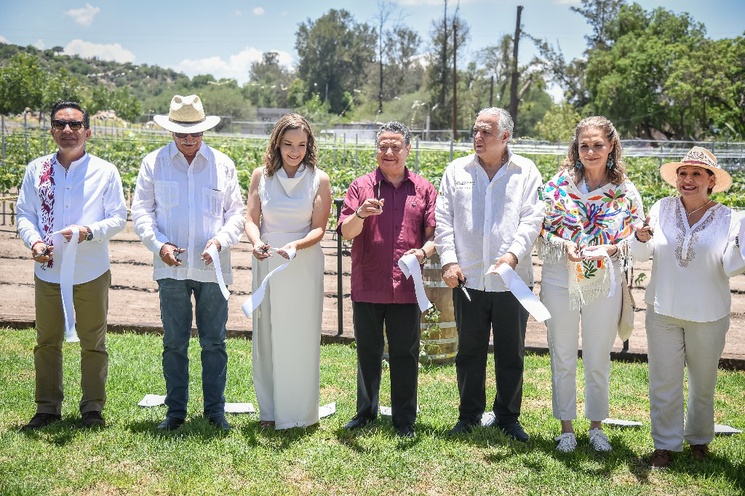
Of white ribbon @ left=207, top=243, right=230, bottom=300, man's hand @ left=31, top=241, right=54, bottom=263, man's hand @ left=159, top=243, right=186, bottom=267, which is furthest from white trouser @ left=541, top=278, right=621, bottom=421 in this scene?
man's hand @ left=31, top=241, right=54, bottom=263

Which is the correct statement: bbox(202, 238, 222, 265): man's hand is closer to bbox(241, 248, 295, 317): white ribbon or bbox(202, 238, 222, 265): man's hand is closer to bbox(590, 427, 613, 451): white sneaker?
bbox(241, 248, 295, 317): white ribbon

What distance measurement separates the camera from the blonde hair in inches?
180

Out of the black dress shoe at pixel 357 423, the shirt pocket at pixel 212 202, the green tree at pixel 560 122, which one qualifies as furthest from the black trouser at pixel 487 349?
the green tree at pixel 560 122

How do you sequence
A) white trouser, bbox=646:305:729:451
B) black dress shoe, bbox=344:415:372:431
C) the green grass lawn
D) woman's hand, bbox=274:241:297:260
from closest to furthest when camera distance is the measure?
1. the green grass lawn
2. white trouser, bbox=646:305:729:451
3. woman's hand, bbox=274:241:297:260
4. black dress shoe, bbox=344:415:372:431

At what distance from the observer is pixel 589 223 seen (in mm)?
4430

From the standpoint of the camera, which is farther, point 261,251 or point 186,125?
point 186,125

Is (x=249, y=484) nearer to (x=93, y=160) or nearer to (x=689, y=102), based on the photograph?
(x=93, y=160)

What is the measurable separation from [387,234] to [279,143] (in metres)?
0.83

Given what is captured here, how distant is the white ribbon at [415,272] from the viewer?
4406 millimetres

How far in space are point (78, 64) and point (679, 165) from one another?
478 ft

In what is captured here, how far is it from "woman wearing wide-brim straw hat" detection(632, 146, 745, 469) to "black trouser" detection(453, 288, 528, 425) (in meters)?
0.74

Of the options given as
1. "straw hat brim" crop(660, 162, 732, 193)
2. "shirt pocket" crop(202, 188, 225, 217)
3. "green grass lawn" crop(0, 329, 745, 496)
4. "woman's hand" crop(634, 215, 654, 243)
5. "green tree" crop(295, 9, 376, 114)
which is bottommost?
"green grass lawn" crop(0, 329, 745, 496)

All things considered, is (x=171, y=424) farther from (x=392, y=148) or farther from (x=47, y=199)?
(x=392, y=148)

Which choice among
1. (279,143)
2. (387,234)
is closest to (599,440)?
(387,234)
